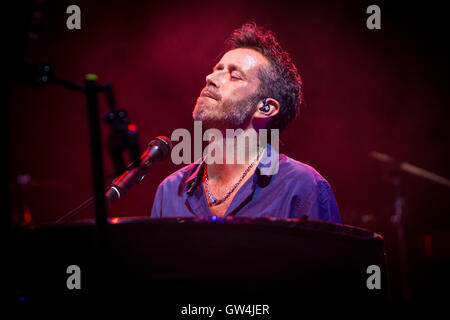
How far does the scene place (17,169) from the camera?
4926 mm

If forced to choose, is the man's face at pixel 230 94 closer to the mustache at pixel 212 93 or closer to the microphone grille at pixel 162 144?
the mustache at pixel 212 93

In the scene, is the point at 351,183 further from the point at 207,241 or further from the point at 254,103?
the point at 207,241

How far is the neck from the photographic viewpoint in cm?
255

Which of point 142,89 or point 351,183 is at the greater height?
point 142,89

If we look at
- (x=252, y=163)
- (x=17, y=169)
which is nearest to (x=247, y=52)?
(x=252, y=163)

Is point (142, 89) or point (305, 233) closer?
point (305, 233)

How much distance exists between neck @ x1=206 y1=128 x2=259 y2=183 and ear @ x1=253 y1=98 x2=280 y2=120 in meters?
0.11

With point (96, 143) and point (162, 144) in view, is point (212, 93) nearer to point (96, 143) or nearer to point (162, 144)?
point (162, 144)

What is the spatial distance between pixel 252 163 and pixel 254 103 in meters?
0.41

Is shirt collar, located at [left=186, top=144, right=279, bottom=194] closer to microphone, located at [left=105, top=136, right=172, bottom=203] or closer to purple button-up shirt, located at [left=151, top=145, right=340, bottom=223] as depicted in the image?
purple button-up shirt, located at [left=151, top=145, right=340, bottom=223]

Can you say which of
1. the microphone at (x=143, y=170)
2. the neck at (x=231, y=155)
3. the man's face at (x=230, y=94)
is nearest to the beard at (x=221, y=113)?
the man's face at (x=230, y=94)

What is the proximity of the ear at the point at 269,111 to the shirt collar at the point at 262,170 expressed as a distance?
21cm

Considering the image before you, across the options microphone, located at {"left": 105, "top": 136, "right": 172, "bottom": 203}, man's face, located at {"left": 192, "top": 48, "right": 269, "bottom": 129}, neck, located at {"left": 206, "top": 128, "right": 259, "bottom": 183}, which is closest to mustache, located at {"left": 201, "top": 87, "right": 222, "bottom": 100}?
man's face, located at {"left": 192, "top": 48, "right": 269, "bottom": 129}
